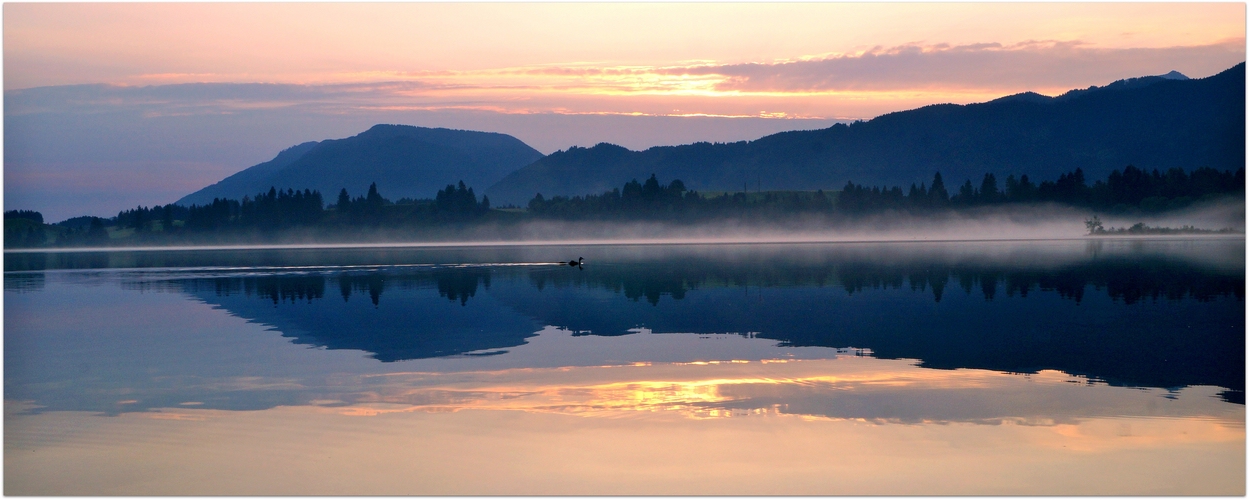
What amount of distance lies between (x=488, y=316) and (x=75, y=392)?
673 inches

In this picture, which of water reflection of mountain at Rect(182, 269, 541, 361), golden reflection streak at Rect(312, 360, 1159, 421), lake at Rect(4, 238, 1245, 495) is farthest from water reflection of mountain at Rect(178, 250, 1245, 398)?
golden reflection streak at Rect(312, 360, 1159, 421)

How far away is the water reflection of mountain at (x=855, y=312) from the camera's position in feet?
87.4

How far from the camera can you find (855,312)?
3722 cm

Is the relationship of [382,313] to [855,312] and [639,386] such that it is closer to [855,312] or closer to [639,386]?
[855,312]

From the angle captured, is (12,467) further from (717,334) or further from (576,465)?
(717,334)

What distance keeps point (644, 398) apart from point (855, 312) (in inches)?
711

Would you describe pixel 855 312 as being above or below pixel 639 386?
above

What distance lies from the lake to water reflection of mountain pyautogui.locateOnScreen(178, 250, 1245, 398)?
22 centimetres

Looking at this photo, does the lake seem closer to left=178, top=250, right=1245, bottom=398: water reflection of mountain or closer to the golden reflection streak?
the golden reflection streak

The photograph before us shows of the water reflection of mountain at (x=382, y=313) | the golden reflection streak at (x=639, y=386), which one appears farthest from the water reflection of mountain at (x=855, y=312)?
the golden reflection streak at (x=639, y=386)

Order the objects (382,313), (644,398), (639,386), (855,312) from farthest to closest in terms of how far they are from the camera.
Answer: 1. (382,313)
2. (855,312)
3. (639,386)
4. (644,398)

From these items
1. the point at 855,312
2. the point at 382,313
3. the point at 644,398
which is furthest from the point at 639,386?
the point at 382,313

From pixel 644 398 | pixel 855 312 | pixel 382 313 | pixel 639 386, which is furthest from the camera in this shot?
pixel 382 313

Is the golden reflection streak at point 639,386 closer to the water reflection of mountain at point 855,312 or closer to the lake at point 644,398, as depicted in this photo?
the lake at point 644,398
